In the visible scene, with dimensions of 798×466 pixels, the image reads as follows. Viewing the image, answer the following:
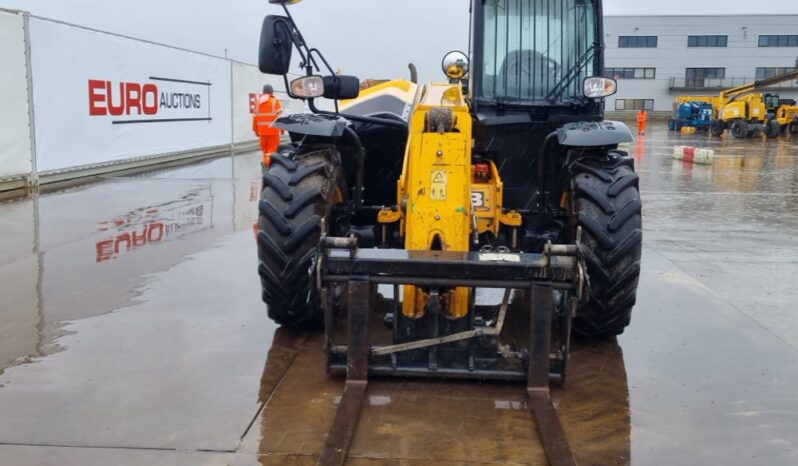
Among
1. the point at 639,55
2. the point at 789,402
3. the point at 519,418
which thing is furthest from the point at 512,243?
the point at 639,55

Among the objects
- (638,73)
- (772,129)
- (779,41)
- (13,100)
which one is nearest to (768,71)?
(779,41)

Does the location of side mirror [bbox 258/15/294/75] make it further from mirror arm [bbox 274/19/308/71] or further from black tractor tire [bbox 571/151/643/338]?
black tractor tire [bbox 571/151/643/338]

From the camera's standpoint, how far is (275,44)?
4445 mm

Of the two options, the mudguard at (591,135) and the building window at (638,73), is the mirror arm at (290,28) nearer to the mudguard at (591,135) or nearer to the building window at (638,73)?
the mudguard at (591,135)

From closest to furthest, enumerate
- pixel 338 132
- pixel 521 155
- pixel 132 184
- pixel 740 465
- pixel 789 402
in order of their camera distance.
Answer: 1. pixel 740 465
2. pixel 789 402
3. pixel 338 132
4. pixel 521 155
5. pixel 132 184

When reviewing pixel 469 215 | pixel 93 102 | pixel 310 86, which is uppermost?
pixel 93 102

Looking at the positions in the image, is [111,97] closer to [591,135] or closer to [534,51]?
[534,51]

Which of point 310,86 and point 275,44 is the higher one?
point 275,44

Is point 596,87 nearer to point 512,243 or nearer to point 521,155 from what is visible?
point 521,155

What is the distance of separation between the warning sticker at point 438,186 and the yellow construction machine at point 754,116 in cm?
3715

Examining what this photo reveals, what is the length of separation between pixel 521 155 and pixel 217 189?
8.76 m

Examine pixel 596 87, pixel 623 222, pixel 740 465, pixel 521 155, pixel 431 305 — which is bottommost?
pixel 740 465

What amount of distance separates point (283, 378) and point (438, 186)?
1435mm

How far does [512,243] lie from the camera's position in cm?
523
